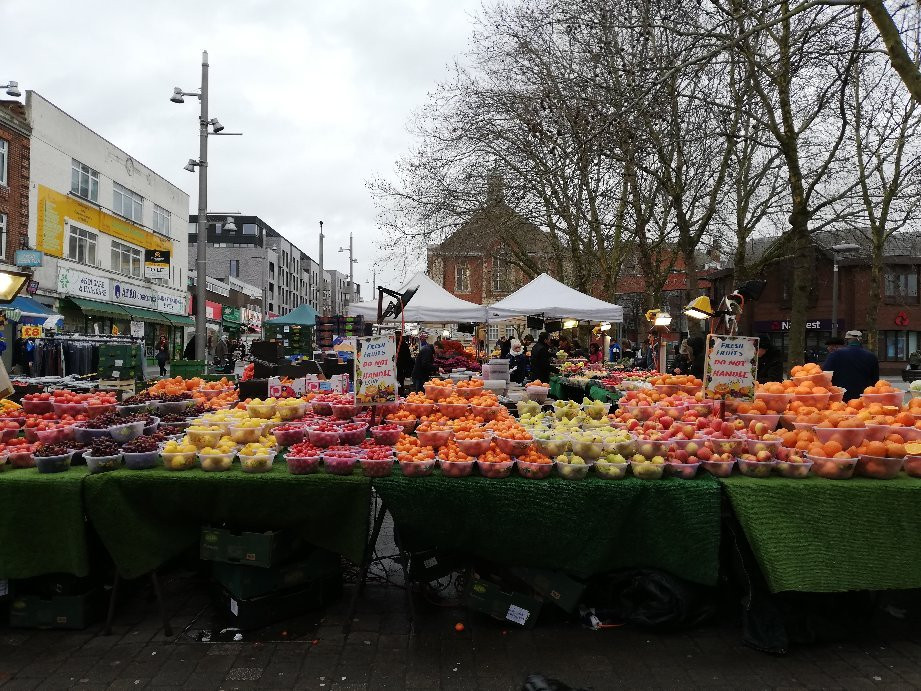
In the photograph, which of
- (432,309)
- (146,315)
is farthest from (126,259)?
(432,309)

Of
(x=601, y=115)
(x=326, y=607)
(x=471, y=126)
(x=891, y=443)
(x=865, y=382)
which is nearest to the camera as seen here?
(x=891, y=443)

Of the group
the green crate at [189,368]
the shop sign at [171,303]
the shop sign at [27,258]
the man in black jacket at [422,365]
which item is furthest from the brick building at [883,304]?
the shop sign at [27,258]

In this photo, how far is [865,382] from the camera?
811cm

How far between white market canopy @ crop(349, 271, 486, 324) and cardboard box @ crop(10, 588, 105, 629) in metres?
10.7

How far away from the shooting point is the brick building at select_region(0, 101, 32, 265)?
21.3 metres

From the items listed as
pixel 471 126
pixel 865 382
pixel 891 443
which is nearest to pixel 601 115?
pixel 865 382

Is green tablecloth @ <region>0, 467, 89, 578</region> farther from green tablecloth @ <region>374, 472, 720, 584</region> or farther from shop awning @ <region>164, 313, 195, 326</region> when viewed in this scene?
shop awning @ <region>164, 313, 195, 326</region>

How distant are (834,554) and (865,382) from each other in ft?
18.3

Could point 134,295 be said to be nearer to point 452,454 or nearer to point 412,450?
point 412,450

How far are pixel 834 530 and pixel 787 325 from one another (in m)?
40.7

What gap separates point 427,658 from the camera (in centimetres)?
358

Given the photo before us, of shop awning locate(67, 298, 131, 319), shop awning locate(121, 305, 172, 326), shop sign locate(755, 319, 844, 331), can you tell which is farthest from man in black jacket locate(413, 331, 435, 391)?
shop sign locate(755, 319, 844, 331)

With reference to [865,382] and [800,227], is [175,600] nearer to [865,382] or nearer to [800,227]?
[865,382]

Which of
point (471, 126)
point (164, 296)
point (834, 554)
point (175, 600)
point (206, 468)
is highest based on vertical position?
point (471, 126)
